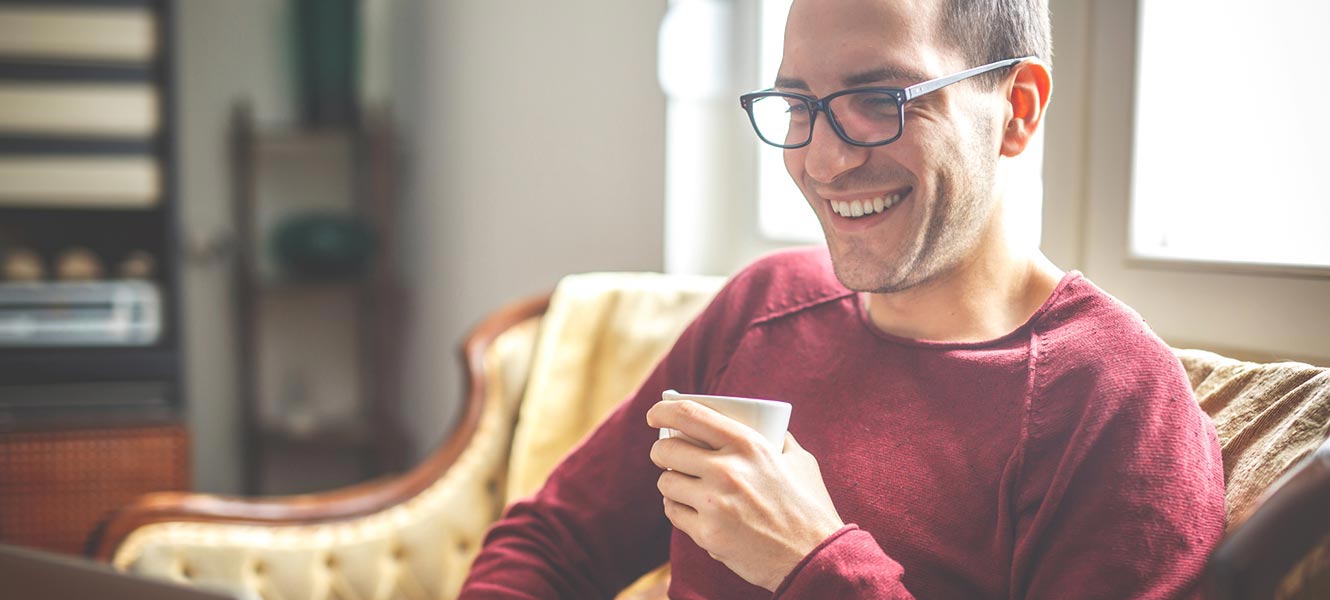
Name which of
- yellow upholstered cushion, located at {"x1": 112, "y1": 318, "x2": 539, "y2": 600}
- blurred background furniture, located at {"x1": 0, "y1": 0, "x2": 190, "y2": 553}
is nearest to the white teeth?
yellow upholstered cushion, located at {"x1": 112, "y1": 318, "x2": 539, "y2": 600}

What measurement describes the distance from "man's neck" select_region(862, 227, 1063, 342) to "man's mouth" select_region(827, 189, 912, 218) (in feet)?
0.21

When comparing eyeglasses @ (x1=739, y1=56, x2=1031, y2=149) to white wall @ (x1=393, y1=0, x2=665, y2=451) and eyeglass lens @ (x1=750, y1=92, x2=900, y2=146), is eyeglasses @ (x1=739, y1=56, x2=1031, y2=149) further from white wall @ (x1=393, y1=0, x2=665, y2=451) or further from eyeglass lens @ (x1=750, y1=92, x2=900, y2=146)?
white wall @ (x1=393, y1=0, x2=665, y2=451)

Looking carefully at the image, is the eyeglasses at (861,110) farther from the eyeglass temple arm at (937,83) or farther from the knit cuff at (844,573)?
the knit cuff at (844,573)

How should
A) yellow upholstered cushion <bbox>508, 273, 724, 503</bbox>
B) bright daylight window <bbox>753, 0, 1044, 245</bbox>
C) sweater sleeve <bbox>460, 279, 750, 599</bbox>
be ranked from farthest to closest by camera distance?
yellow upholstered cushion <bbox>508, 273, 724, 503</bbox> → bright daylight window <bbox>753, 0, 1044, 245</bbox> → sweater sleeve <bbox>460, 279, 750, 599</bbox>

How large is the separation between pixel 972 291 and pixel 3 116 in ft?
7.92

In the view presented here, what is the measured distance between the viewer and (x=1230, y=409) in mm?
761

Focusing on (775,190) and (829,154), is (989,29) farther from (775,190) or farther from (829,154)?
(775,190)

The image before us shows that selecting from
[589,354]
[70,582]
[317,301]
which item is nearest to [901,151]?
[70,582]

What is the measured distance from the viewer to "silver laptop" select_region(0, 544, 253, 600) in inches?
22.4

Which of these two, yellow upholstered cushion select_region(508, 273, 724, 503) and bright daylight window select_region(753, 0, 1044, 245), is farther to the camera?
yellow upholstered cushion select_region(508, 273, 724, 503)

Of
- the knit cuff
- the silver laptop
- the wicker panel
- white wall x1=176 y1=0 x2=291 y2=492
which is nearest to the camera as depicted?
the silver laptop

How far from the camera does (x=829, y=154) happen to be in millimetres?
752

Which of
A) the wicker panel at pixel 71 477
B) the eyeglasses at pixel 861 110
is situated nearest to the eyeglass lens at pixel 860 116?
the eyeglasses at pixel 861 110

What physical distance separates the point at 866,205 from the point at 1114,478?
0.81ft
